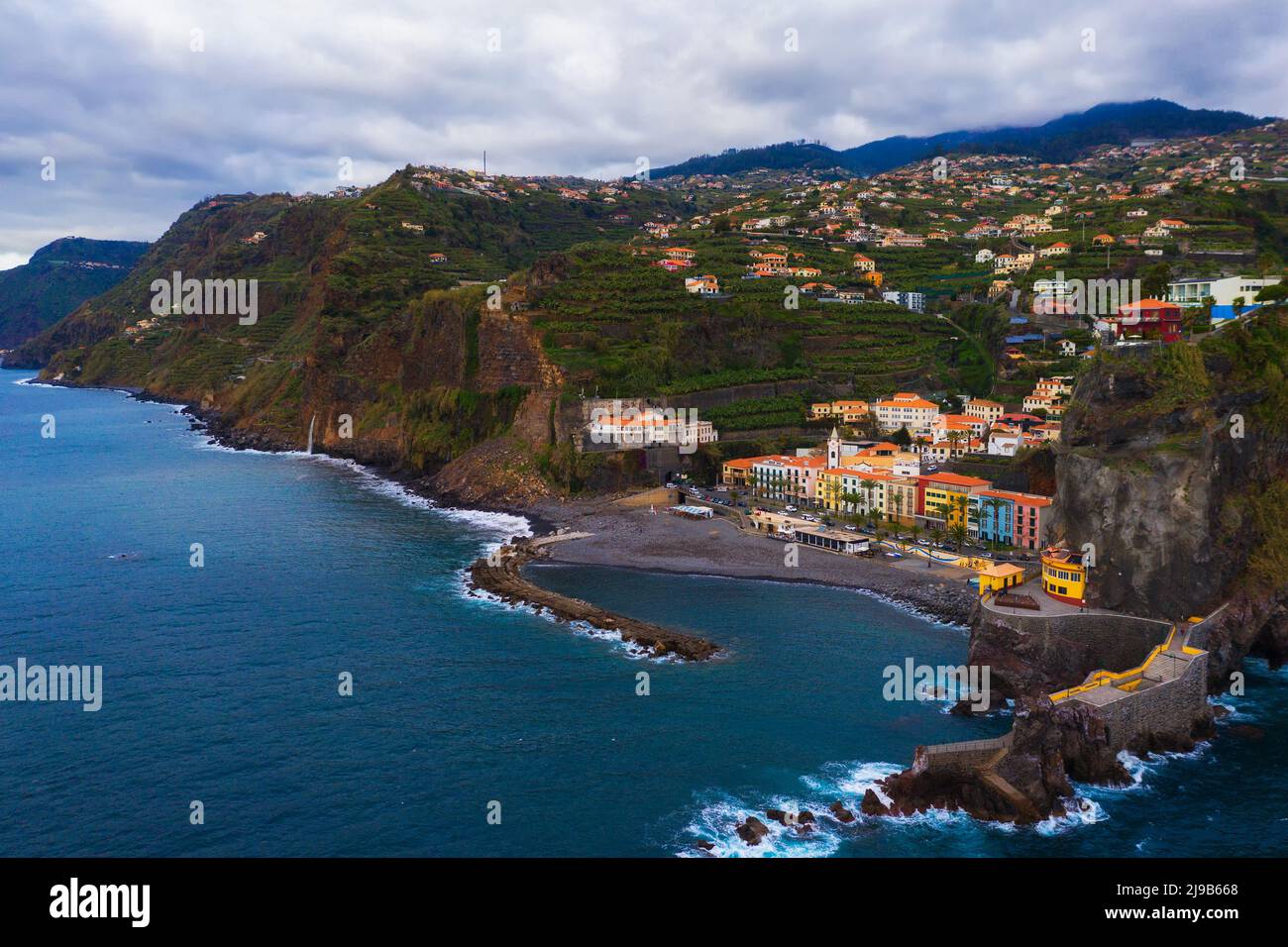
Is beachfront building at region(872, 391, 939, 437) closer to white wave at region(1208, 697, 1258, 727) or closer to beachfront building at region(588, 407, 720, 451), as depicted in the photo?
beachfront building at region(588, 407, 720, 451)

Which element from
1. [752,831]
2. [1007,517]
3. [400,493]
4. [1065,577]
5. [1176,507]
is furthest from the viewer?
[400,493]

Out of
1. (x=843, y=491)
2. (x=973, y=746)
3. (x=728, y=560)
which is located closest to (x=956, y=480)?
(x=843, y=491)

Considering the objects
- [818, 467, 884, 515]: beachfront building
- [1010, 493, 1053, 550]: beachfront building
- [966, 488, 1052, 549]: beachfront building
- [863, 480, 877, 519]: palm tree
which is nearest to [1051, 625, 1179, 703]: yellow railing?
[1010, 493, 1053, 550]: beachfront building

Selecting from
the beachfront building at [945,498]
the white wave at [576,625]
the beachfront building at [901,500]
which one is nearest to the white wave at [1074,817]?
the white wave at [576,625]

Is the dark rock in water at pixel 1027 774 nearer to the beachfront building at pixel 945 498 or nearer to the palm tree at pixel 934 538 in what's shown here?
the palm tree at pixel 934 538

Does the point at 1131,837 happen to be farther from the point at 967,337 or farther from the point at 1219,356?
the point at 967,337

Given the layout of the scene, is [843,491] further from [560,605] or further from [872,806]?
[872,806]
